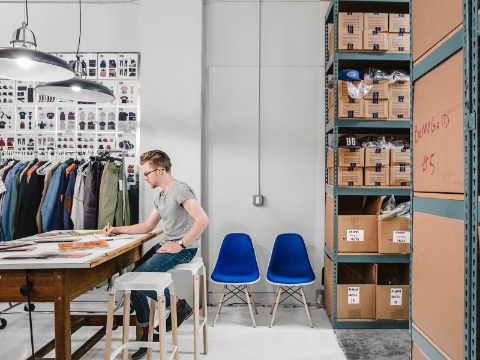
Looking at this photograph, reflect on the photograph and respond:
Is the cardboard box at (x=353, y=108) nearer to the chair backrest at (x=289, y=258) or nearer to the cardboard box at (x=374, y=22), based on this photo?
the cardboard box at (x=374, y=22)

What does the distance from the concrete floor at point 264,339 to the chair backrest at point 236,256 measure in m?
0.44

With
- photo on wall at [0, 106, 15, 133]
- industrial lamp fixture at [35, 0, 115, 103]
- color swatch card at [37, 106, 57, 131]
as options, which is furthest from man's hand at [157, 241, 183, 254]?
photo on wall at [0, 106, 15, 133]

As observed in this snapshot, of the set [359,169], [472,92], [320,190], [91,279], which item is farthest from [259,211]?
[472,92]

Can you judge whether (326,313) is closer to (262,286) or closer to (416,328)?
(262,286)

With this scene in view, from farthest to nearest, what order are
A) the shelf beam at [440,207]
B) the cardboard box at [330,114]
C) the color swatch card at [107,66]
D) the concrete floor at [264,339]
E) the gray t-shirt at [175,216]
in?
1. the color swatch card at [107,66]
2. the cardboard box at [330,114]
3. the concrete floor at [264,339]
4. the gray t-shirt at [175,216]
5. the shelf beam at [440,207]

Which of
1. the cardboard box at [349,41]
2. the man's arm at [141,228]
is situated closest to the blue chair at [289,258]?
the man's arm at [141,228]

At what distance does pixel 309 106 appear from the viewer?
4.47 m

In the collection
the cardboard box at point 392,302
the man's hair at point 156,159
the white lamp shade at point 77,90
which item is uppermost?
the white lamp shade at point 77,90

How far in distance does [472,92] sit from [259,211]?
10.4ft

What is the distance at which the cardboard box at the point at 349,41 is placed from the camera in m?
3.67

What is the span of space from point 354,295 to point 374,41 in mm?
2320

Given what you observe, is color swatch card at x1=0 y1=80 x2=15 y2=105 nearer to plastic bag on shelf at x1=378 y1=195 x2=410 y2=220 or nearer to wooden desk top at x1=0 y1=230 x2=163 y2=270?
wooden desk top at x1=0 y1=230 x2=163 y2=270

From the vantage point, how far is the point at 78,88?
126 inches

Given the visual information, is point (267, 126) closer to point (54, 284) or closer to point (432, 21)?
point (432, 21)
